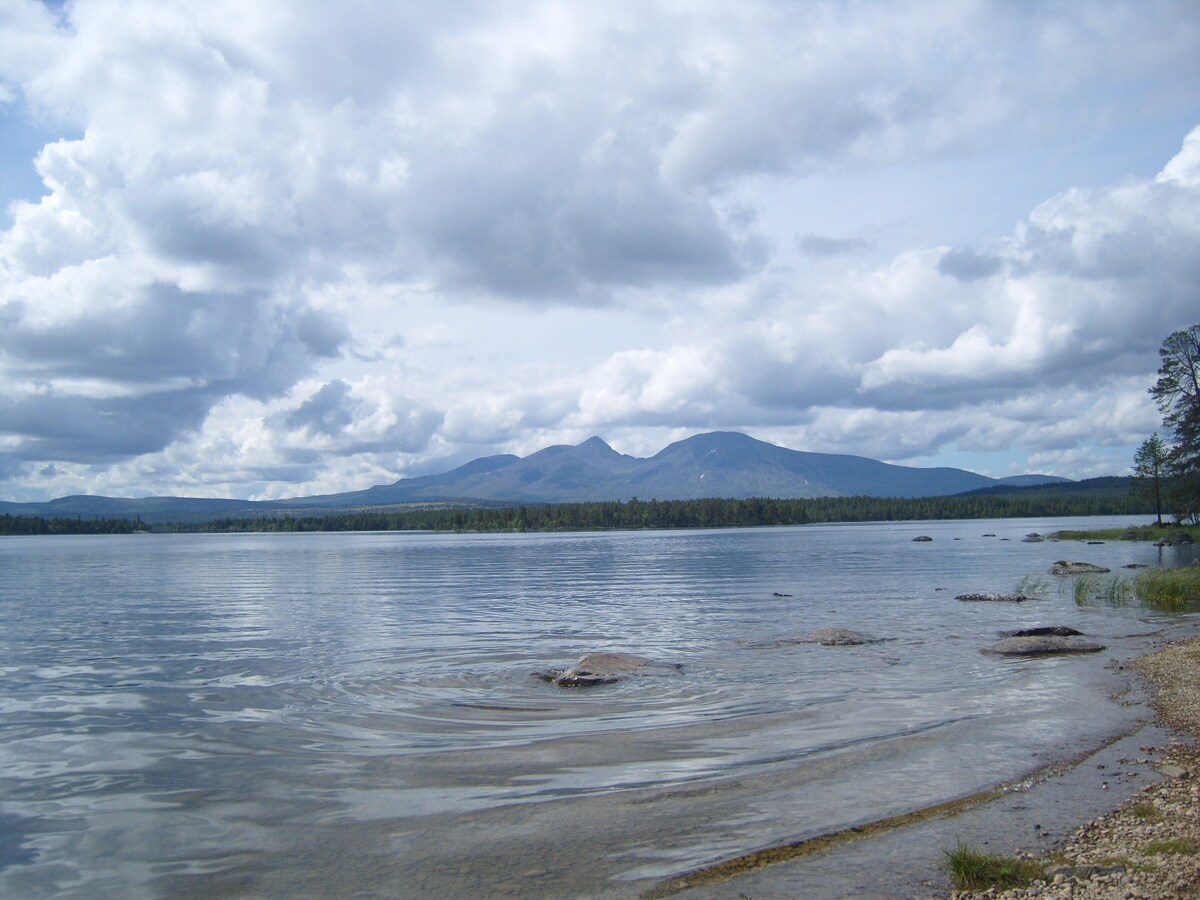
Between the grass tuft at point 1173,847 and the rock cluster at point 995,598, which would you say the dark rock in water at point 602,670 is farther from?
the rock cluster at point 995,598

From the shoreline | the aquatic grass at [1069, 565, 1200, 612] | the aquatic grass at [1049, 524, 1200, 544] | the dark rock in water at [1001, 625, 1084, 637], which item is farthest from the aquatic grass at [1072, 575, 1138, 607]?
the aquatic grass at [1049, 524, 1200, 544]

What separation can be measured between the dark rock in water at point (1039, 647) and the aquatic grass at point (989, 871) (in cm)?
2342

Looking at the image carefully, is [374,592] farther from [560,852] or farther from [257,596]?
[560,852]

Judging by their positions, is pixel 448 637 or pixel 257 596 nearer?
pixel 448 637

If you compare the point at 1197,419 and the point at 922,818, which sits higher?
the point at 1197,419

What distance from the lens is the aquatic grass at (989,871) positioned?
1155cm

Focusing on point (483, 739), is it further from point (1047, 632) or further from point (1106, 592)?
point (1106, 592)

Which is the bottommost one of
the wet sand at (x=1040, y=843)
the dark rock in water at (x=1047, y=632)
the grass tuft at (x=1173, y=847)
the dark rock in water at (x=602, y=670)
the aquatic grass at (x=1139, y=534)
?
the aquatic grass at (x=1139, y=534)

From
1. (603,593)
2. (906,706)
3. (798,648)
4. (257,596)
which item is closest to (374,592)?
(257,596)

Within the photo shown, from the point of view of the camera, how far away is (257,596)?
2603 inches

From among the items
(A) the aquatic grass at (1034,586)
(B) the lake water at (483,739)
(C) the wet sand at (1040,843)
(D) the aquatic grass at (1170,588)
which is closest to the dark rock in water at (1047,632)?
(B) the lake water at (483,739)

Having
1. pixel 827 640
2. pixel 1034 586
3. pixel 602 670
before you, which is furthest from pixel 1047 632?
pixel 1034 586

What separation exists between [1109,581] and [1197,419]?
34807 mm

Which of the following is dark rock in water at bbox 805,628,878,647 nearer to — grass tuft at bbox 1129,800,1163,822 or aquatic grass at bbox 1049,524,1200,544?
grass tuft at bbox 1129,800,1163,822
